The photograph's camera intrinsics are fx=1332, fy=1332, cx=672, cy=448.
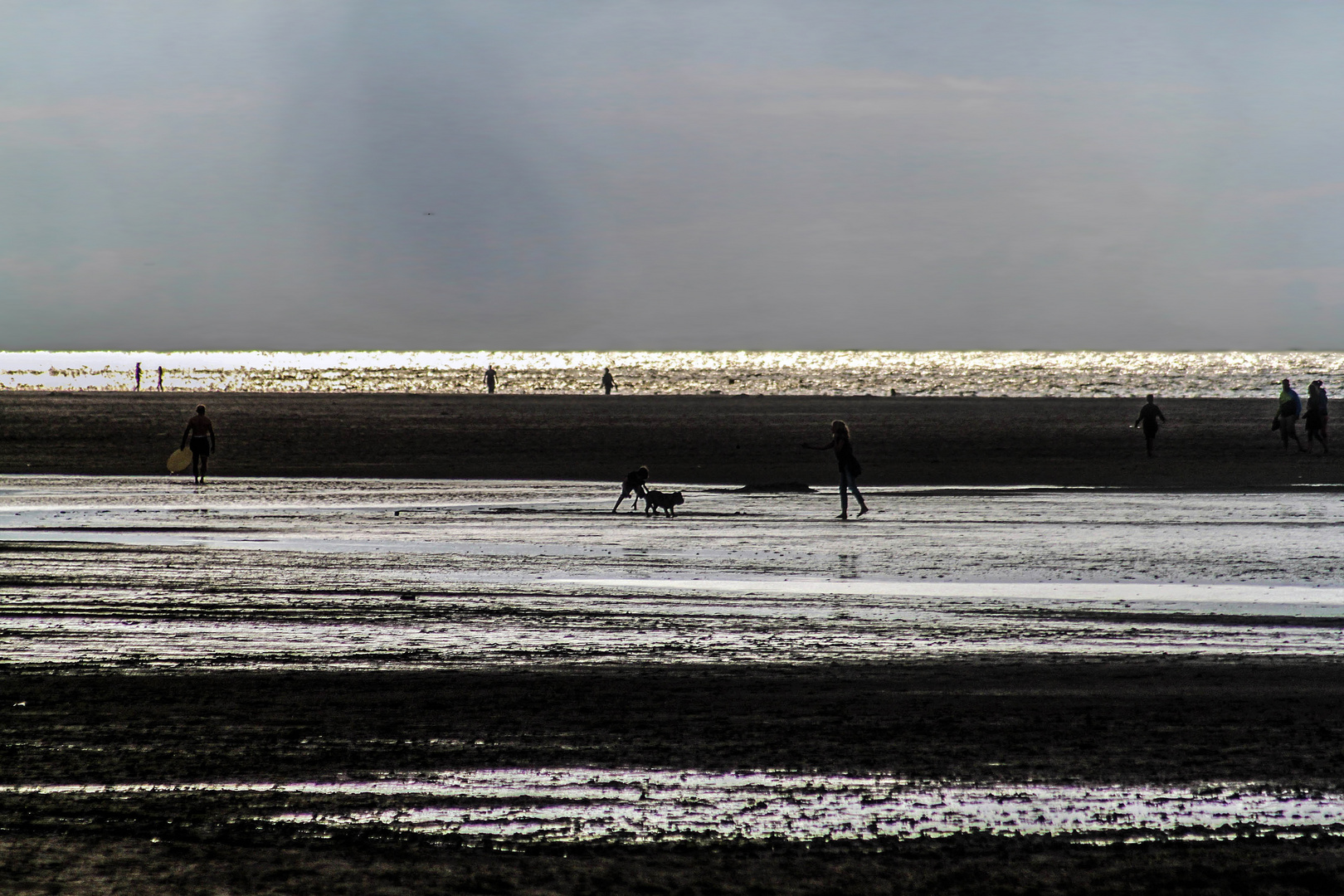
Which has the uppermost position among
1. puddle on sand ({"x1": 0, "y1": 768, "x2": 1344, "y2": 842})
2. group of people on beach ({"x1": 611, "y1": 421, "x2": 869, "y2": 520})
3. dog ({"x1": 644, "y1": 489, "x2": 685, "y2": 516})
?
group of people on beach ({"x1": 611, "y1": 421, "x2": 869, "y2": 520})

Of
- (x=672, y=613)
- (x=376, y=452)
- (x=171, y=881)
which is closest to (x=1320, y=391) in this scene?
(x=376, y=452)

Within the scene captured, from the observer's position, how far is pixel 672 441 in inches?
1527

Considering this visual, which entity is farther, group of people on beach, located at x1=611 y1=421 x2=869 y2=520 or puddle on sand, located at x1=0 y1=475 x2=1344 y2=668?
group of people on beach, located at x1=611 y1=421 x2=869 y2=520

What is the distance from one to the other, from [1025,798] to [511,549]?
33.7 feet

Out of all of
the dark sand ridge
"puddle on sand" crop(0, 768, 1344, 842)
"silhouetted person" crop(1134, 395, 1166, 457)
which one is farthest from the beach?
"silhouetted person" crop(1134, 395, 1166, 457)

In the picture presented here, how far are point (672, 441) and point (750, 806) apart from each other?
3320cm

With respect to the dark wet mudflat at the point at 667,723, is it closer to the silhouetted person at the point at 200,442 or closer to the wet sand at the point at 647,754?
the wet sand at the point at 647,754

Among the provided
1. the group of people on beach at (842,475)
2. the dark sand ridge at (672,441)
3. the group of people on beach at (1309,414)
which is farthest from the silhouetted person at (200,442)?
the group of people on beach at (1309,414)

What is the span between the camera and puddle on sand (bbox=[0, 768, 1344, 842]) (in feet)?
17.5

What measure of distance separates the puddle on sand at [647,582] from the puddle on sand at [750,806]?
269 centimetres

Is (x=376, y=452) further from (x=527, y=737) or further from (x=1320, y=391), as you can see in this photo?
(x=527, y=737)

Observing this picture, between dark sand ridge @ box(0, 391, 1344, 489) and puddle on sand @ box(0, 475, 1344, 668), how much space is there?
736 centimetres

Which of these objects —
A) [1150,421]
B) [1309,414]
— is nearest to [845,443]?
[1150,421]

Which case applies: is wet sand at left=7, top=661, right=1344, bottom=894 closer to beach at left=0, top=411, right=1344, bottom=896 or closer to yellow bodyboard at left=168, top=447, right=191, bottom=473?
beach at left=0, top=411, right=1344, bottom=896
